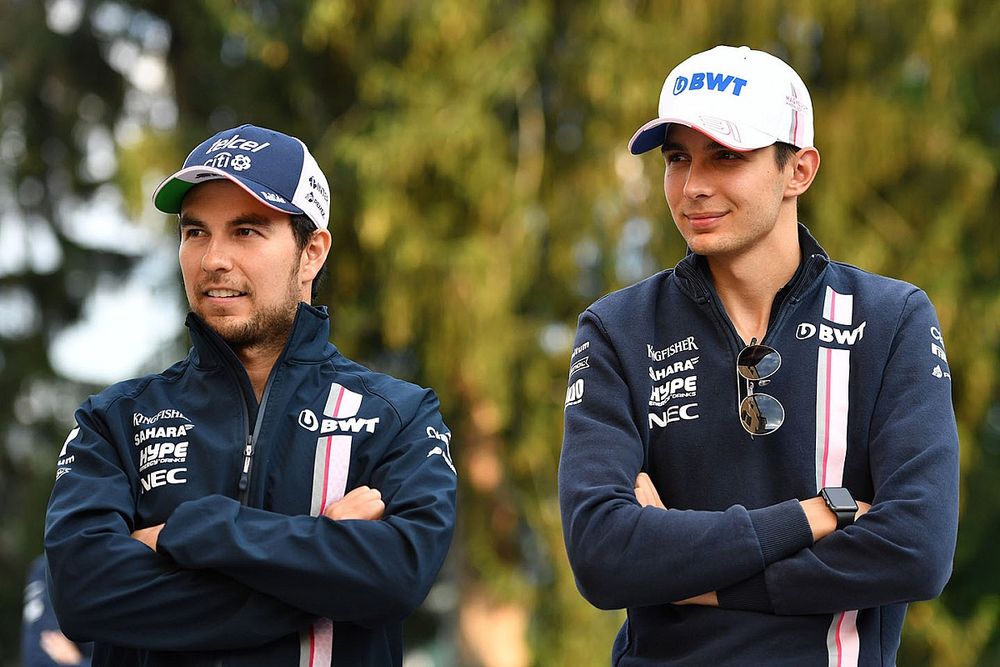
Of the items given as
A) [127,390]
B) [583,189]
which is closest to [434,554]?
[127,390]

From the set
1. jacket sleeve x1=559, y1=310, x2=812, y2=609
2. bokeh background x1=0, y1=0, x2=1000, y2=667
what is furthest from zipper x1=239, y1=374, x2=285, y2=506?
bokeh background x1=0, y1=0, x2=1000, y2=667

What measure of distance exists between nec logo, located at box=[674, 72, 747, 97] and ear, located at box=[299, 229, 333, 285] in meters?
0.86

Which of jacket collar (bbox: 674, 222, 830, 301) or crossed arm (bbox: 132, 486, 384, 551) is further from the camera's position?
jacket collar (bbox: 674, 222, 830, 301)

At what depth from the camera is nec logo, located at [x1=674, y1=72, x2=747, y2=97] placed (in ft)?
10.5

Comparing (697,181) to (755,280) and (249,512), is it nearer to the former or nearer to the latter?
(755,280)

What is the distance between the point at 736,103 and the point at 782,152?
0.55 ft

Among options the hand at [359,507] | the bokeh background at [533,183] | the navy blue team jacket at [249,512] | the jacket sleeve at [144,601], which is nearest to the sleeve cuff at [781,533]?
the navy blue team jacket at [249,512]

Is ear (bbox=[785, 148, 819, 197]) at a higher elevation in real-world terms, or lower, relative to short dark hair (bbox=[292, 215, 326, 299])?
higher

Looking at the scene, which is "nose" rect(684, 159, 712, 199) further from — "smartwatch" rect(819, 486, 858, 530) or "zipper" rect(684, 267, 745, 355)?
"smartwatch" rect(819, 486, 858, 530)

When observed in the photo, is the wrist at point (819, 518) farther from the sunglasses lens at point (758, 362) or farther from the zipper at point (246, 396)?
the zipper at point (246, 396)

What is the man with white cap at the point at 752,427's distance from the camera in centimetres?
293

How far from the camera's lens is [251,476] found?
3047mm

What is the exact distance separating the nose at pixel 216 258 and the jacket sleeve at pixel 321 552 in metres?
0.51

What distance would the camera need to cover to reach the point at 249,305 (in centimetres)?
316
